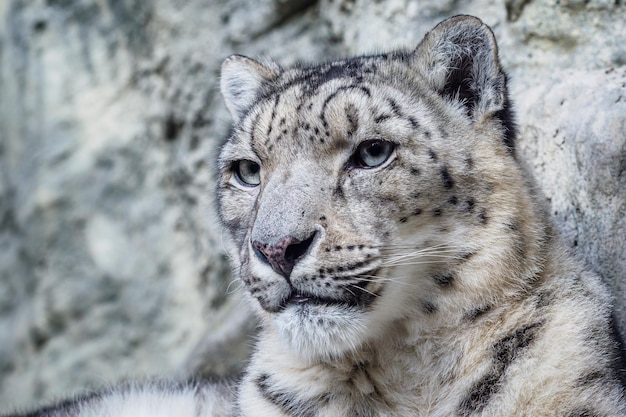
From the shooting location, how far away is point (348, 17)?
191 inches

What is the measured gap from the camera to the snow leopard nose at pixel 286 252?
7.83 feet

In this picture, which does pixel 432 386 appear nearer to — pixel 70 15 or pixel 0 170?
pixel 70 15

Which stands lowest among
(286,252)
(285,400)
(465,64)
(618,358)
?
(285,400)

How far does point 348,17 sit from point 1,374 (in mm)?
3695

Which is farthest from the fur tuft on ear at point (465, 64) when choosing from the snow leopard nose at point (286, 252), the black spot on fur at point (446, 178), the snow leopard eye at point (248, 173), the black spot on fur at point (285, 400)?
the black spot on fur at point (285, 400)

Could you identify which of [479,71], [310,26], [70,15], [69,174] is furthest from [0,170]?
[479,71]

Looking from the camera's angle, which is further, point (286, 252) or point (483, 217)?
point (483, 217)

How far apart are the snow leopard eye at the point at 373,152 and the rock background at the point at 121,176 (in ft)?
6.75

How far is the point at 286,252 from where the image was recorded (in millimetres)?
2395

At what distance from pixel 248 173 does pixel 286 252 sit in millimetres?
624

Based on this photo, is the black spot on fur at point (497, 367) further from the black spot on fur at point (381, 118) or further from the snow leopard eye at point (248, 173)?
the snow leopard eye at point (248, 173)

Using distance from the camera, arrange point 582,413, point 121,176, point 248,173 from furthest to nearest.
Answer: point 121,176 < point 248,173 < point 582,413

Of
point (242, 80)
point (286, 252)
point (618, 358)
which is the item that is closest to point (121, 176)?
point (242, 80)

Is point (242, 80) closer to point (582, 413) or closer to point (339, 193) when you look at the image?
point (339, 193)
